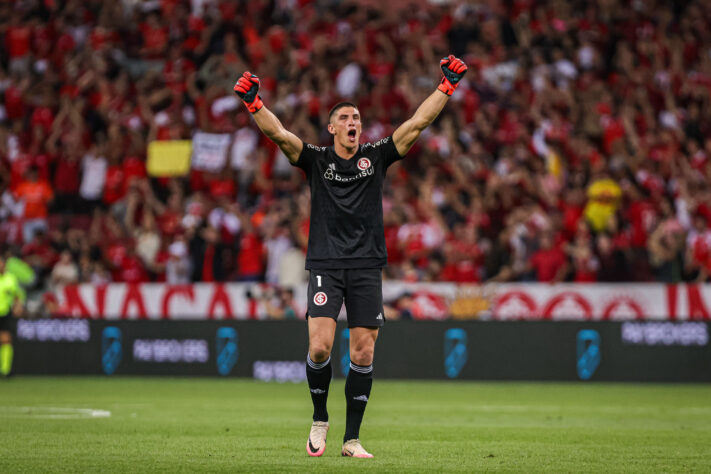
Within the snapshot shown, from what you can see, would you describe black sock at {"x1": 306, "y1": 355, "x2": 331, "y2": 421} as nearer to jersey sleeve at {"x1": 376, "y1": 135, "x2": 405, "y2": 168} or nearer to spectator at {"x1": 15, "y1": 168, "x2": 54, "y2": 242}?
jersey sleeve at {"x1": 376, "y1": 135, "x2": 405, "y2": 168}

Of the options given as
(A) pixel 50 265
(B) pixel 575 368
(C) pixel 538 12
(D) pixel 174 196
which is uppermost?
(C) pixel 538 12

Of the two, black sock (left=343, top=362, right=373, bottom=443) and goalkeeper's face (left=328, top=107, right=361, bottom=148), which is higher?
goalkeeper's face (left=328, top=107, right=361, bottom=148)

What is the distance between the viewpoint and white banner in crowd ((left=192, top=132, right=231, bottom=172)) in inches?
878

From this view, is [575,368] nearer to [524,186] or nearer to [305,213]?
[524,186]

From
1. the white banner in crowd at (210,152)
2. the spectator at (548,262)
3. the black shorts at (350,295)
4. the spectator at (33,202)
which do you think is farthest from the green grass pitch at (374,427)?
the white banner in crowd at (210,152)

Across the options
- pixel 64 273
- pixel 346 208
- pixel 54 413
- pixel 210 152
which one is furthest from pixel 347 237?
pixel 210 152

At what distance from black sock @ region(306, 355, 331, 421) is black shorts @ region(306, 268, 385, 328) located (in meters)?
0.38

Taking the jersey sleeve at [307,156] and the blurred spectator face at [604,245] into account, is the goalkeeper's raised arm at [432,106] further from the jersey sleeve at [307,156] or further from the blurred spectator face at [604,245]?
the blurred spectator face at [604,245]

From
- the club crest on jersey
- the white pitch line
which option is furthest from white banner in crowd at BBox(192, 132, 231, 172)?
the club crest on jersey

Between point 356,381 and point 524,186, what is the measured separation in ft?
39.9

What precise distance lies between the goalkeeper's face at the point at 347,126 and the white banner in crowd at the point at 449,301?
409 inches

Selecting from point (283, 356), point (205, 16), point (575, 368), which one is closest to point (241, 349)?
point (283, 356)

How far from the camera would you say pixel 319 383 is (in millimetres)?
8477

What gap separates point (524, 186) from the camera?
20062mm
